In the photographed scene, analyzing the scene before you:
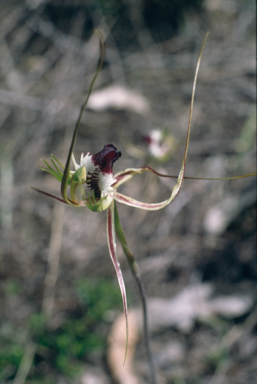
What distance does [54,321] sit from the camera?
188 centimetres

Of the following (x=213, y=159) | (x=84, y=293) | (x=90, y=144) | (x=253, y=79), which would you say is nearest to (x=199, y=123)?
(x=213, y=159)

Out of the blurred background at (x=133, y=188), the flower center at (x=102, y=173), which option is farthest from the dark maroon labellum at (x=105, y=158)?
the blurred background at (x=133, y=188)

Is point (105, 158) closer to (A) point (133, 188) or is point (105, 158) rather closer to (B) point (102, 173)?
(B) point (102, 173)

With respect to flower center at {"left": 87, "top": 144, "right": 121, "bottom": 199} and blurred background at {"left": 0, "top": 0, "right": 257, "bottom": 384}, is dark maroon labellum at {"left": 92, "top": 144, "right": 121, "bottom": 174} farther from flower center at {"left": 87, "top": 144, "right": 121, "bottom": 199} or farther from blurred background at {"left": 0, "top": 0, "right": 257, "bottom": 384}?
blurred background at {"left": 0, "top": 0, "right": 257, "bottom": 384}

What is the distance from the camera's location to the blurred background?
1.80m

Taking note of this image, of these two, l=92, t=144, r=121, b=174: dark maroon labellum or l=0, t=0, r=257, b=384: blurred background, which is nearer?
l=92, t=144, r=121, b=174: dark maroon labellum

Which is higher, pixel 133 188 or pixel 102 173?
pixel 133 188

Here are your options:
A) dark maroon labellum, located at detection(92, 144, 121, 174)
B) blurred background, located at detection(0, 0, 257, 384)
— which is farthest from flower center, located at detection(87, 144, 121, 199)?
blurred background, located at detection(0, 0, 257, 384)

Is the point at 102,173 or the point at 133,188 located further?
the point at 133,188

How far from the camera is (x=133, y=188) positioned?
230 centimetres

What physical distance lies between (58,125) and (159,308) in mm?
1492

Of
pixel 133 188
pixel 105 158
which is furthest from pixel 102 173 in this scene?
pixel 133 188

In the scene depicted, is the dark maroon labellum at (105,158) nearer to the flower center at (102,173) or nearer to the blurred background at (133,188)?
the flower center at (102,173)

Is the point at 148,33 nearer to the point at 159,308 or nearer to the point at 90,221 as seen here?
the point at 90,221
